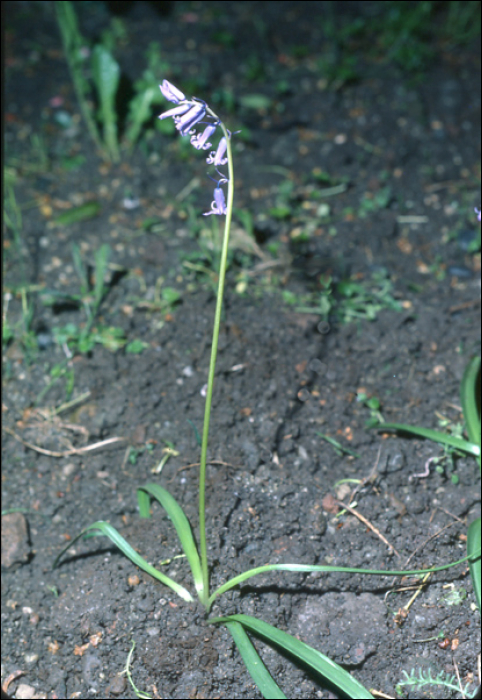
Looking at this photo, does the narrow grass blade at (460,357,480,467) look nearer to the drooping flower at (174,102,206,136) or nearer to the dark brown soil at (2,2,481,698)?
the dark brown soil at (2,2,481,698)

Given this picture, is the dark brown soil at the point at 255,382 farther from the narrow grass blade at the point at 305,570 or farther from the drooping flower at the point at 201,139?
the drooping flower at the point at 201,139

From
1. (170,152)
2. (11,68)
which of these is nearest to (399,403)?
(170,152)

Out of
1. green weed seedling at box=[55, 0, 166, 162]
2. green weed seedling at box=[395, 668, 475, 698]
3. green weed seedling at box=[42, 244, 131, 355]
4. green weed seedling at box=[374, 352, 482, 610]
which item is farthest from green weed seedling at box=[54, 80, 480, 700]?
green weed seedling at box=[55, 0, 166, 162]

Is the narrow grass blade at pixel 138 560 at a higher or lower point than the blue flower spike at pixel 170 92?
lower

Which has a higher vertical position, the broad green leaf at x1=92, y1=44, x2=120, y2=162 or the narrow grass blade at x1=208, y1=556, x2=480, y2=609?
the broad green leaf at x1=92, y1=44, x2=120, y2=162

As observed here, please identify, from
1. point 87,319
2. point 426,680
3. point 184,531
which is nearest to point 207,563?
point 184,531

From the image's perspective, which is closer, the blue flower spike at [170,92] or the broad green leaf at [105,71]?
the blue flower spike at [170,92]

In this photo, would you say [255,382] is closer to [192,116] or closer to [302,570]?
[302,570]

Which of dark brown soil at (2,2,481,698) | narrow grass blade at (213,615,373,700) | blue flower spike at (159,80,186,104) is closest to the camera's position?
blue flower spike at (159,80,186,104)

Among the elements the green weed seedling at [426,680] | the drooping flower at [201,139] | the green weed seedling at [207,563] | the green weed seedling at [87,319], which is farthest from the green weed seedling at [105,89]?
the green weed seedling at [426,680]
